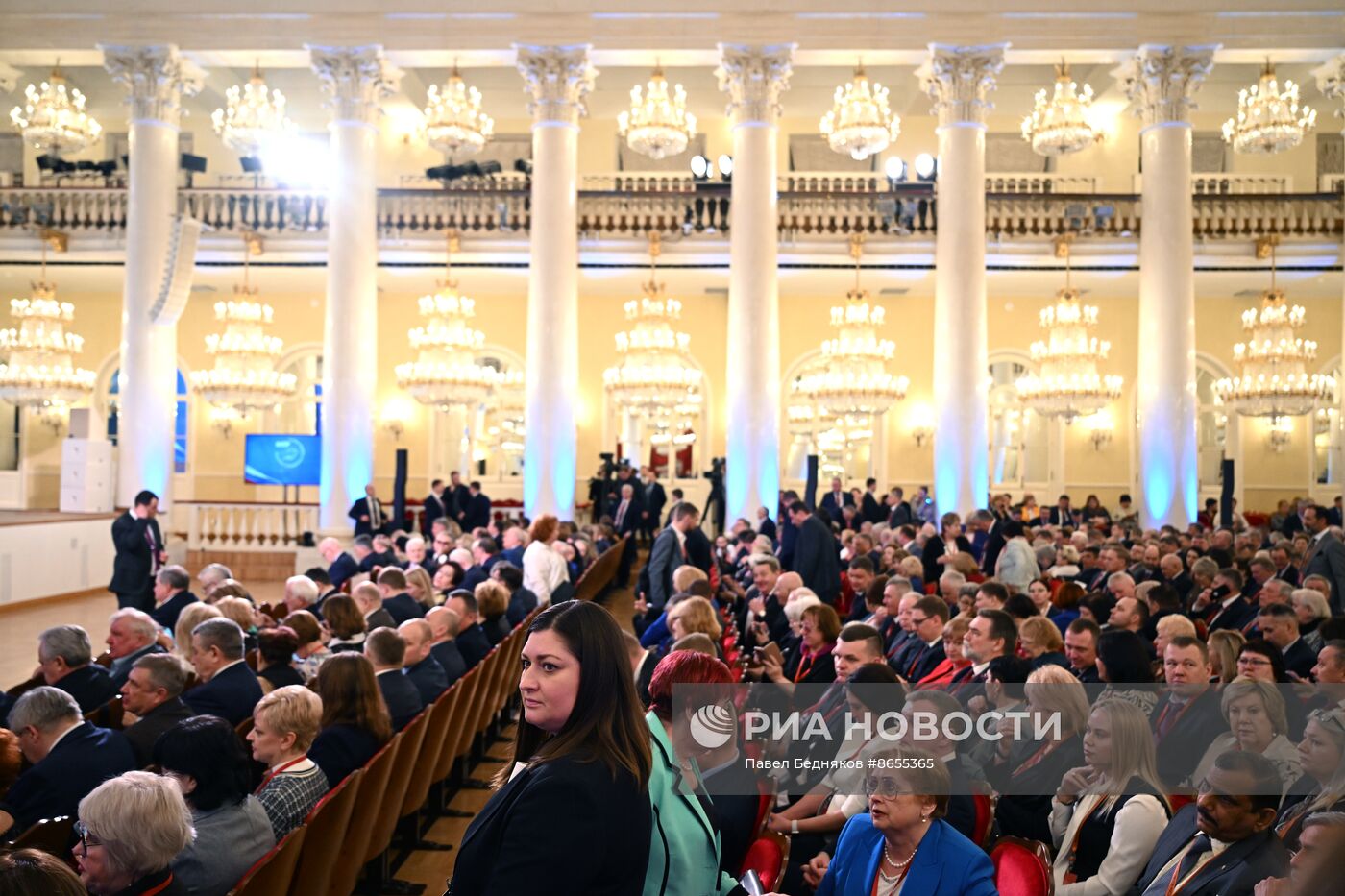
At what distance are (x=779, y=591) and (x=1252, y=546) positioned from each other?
5.87 metres

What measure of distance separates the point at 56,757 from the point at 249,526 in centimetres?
1477

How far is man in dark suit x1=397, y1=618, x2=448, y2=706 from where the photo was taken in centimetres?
594

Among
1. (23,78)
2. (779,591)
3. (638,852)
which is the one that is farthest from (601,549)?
(23,78)

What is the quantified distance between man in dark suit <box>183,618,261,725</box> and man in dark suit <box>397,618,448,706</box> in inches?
35.1

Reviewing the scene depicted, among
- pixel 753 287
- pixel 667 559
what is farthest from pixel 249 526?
pixel 667 559

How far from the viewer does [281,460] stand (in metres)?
18.5

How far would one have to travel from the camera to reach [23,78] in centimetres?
2152

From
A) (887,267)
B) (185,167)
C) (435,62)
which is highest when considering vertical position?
(435,62)

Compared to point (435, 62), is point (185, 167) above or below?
below

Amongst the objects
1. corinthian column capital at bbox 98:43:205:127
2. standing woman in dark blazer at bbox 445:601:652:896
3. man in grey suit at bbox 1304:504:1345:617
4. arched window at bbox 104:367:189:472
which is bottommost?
man in grey suit at bbox 1304:504:1345:617

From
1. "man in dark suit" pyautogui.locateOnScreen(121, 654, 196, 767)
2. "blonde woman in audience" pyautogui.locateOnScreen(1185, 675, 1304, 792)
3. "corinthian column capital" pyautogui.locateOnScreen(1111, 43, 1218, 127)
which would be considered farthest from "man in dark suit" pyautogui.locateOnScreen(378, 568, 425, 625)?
"corinthian column capital" pyautogui.locateOnScreen(1111, 43, 1218, 127)

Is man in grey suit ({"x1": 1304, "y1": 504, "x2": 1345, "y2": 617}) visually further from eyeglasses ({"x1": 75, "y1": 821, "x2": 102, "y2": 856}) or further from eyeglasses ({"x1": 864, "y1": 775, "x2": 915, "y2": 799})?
eyeglasses ({"x1": 75, "y1": 821, "x2": 102, "y2": 856})

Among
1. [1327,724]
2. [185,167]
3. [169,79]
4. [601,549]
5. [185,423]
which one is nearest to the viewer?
[1327,724]

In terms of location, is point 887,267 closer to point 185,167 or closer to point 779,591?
point 185,167
